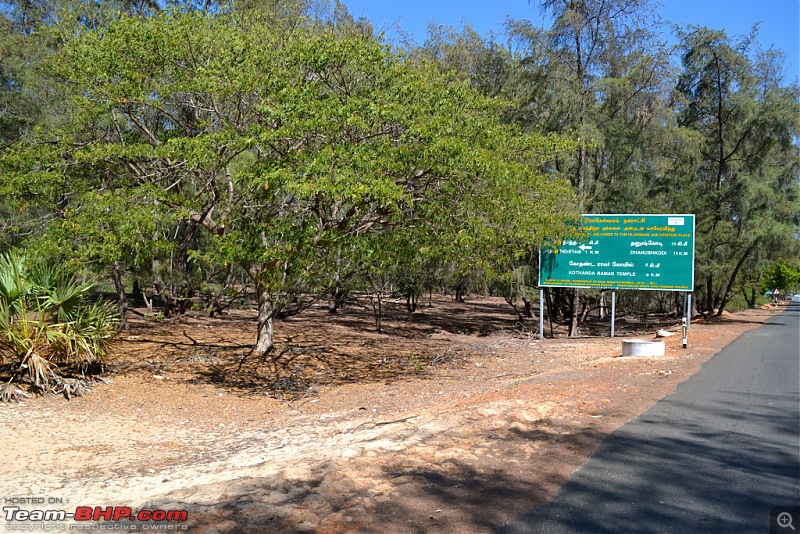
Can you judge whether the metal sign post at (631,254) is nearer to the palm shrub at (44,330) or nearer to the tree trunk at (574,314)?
the tree trunk at (574,314)

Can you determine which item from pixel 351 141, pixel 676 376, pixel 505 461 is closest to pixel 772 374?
pixel 676 376

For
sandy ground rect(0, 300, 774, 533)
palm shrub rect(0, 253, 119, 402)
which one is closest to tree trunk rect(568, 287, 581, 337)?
sandy ground rect(0, 300, 774, 533)

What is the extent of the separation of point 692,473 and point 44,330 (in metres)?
10.1

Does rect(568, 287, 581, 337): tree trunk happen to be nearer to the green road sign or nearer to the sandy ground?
the green road sign

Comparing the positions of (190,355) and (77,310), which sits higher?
(77,310)

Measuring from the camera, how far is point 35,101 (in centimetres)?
2017

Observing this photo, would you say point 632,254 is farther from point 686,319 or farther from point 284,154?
point 284,154

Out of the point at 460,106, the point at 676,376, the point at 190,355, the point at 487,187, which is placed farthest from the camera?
the point at 190,355

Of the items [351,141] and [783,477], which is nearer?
[783,477]

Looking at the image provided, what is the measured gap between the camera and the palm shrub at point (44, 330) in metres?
11.3

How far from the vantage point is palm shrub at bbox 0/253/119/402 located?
1132 centimetres

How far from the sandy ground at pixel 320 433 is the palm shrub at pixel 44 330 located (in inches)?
20.3

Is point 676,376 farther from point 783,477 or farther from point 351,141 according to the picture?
point 351,141

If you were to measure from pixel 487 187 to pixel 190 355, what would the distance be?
835 centimetres
